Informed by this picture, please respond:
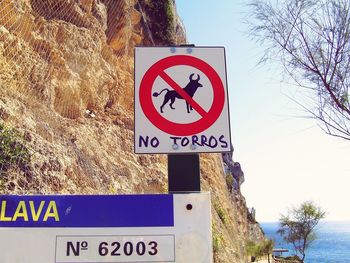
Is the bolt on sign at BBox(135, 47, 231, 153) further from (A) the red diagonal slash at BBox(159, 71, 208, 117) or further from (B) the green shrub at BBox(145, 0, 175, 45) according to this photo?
(B) the green shrub at BBox(145, 0, 175, 45)

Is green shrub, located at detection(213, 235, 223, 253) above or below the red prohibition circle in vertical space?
below

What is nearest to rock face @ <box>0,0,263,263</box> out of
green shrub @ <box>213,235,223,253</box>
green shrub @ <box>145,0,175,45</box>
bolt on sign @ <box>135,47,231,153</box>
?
green shrub @ <box>213,235,223,253</box>

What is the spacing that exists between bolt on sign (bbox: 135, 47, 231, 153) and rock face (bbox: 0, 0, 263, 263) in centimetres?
329

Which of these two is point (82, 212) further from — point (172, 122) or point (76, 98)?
point (76, 98)

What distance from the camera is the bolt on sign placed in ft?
5.97

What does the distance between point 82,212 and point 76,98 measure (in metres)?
7.36

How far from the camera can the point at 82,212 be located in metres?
1.69

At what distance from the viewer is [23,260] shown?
1.64m

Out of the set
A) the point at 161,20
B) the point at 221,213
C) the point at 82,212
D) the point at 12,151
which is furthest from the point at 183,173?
the point at 161,20

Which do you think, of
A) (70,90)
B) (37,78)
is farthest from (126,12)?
(37,78)

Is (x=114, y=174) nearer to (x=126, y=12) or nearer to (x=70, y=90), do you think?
(x=70, y=90)

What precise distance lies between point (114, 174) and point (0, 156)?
141 inches

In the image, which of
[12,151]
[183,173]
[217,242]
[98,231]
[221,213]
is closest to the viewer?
[98,231]

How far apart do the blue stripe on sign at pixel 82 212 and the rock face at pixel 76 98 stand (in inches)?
122
